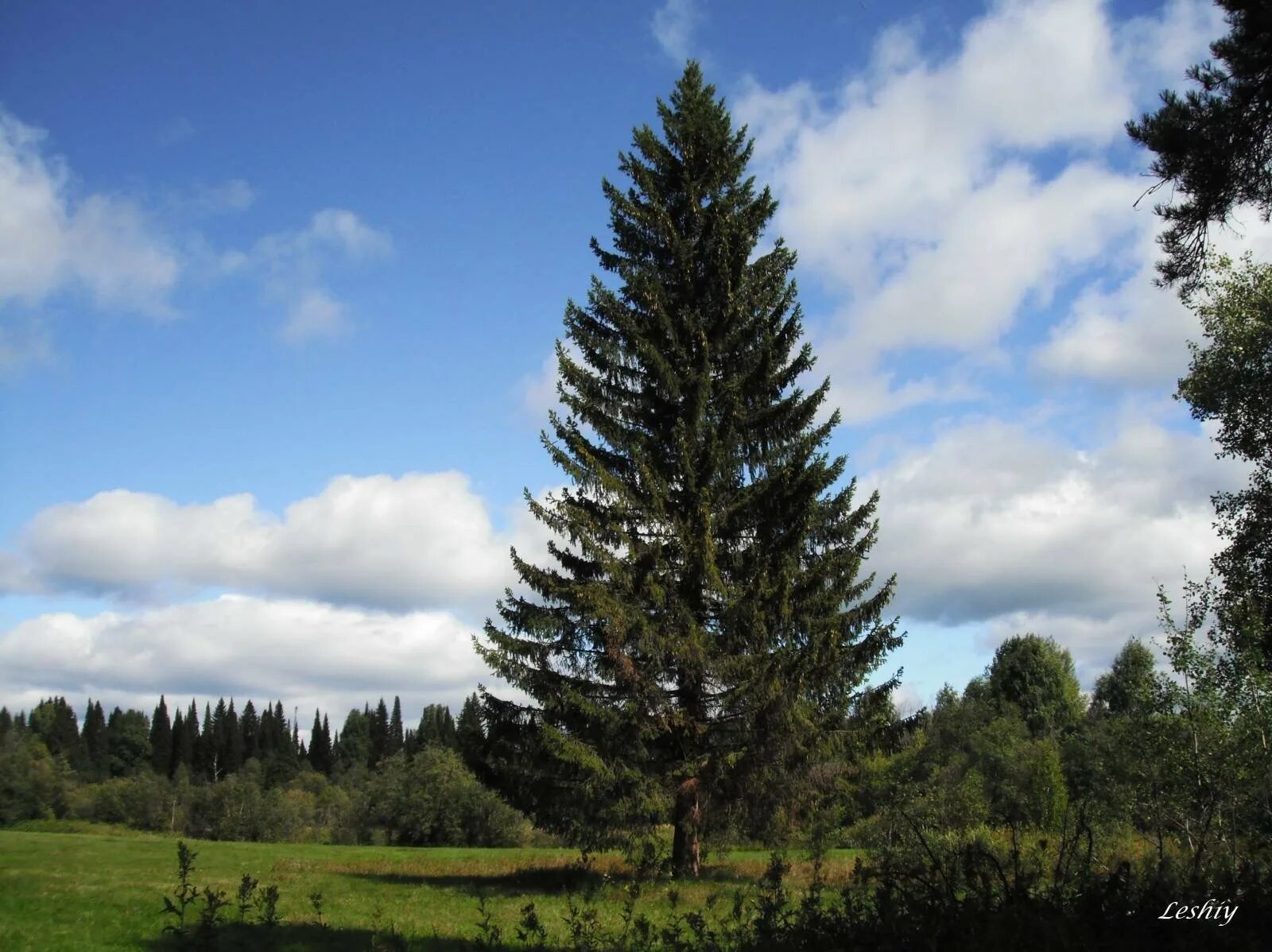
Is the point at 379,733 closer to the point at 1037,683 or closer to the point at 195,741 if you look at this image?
the point at 195,741

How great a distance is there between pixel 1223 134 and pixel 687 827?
16.5 m

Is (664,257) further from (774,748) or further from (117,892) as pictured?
(117,892)

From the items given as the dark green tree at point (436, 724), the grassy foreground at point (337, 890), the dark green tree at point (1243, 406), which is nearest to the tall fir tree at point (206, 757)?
the dark green tree at point (436, 724)

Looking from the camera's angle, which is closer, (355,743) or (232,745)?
(232,745)

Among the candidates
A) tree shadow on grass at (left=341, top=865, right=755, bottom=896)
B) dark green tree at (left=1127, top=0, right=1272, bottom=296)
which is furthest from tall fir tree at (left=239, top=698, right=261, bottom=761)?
dark green tree at (left=1127, top=0, right=1272, bottom=296)

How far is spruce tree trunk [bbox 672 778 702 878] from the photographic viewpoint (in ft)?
64.3

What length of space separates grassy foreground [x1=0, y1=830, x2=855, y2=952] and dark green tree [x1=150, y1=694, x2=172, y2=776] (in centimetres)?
9780

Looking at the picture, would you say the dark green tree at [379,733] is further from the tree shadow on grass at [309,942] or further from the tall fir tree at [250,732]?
the tree shadow on grass at [309,942]

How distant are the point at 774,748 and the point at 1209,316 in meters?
16.2

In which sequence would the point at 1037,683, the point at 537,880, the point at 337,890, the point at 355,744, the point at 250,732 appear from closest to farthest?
the point at 337,890 → the point at 537,880 → the point at 1037,683 → the point at 250,732 → the point at 355,744

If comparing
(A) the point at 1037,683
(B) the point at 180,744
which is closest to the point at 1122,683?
(A) the point at 1037,683

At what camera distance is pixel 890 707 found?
2056 centimetres

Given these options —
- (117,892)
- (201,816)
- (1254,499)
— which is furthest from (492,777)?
(201,816)

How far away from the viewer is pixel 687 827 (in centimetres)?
1959
